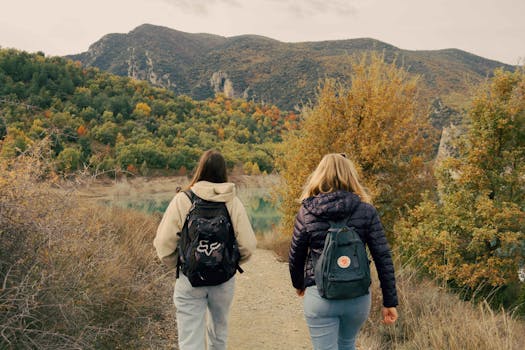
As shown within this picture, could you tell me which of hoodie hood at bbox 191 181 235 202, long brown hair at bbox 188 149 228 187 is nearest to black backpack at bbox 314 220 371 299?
hoodie hood at bbox 191 181 235 202

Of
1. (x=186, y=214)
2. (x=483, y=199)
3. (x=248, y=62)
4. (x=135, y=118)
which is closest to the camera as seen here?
(x=186, y=214)

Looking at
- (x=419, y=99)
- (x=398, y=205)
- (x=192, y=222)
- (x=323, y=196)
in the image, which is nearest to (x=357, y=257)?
(x=323, y=196)

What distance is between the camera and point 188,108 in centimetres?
6131

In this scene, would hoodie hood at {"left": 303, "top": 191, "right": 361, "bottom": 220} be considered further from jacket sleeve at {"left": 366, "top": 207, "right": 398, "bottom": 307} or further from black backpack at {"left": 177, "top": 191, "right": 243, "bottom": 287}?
black backpack at {"left": 177, "top": 191, "right": 243, "bottom": 287}

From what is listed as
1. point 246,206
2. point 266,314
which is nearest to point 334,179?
point 266,314

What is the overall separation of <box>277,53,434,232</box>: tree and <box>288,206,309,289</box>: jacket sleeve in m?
7.26

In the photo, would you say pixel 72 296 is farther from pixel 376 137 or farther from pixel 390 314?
pixel 376 137

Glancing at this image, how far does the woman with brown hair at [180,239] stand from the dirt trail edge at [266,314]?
197 centimetres

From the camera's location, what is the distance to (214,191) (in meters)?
2.89

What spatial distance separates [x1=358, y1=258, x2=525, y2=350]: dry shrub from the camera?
3.79 m

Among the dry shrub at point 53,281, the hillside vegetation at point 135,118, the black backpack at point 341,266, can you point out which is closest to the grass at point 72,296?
the dry shrub at point 53,281

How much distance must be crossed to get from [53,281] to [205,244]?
1.20 m

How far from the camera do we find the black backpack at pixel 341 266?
2.37m

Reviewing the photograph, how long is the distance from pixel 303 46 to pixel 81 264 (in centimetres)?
10975
